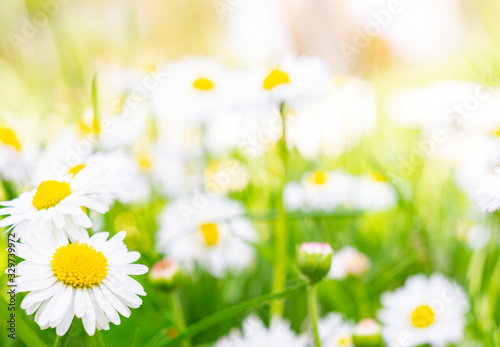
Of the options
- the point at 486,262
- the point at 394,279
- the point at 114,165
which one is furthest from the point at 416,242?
the point at 114,165

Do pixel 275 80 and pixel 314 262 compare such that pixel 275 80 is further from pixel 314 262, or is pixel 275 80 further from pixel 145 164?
pixel 145 164

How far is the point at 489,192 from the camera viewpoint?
40 cm

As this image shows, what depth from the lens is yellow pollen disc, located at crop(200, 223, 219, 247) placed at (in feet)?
2.83

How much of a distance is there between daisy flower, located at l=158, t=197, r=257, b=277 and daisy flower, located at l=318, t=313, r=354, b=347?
0.22 meters

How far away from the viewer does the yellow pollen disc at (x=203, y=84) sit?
1.08m

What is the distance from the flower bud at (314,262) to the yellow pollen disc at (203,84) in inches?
26.1

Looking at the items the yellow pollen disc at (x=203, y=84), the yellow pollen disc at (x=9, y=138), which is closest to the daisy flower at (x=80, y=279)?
the yellow pollen disc at (x=9, y=138)

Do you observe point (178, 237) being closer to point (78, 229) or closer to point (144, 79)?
point (78, 229)

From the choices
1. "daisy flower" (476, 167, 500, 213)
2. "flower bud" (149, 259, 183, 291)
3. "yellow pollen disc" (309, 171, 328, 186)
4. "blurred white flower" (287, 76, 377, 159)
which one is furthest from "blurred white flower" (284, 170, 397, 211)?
"daisy flower" (476, 167, 500, 213)

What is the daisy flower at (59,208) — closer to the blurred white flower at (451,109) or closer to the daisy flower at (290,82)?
the daisy flower at (290,82)

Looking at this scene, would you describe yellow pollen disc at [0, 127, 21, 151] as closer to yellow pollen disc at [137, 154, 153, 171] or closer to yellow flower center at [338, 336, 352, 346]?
yellow pollen disc at [137, 154, 153, 171]

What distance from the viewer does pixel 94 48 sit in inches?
89.5

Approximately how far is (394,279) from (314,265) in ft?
1.30

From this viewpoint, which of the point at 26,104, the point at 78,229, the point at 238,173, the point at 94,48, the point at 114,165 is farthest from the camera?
the point at 94,48
